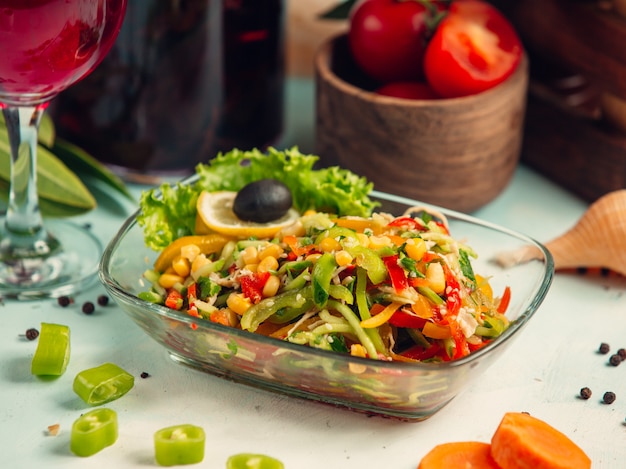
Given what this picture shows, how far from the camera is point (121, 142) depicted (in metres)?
2.61

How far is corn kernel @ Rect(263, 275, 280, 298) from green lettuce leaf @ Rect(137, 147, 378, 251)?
0.38 m

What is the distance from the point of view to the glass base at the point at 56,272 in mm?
2178

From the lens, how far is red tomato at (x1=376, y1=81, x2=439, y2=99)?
8.29 feet

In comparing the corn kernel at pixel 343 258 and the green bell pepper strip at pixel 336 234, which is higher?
the corn kernel at pixel 343 258

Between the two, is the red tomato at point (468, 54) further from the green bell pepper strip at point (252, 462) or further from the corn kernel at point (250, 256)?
the green bell pepper strip at point (252, 462)

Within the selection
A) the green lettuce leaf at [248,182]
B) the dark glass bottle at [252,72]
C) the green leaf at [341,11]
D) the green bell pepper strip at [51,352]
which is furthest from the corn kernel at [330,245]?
the green leaf at [341,11]

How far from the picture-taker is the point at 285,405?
72.4 inches

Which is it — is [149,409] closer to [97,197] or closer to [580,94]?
[97,197]

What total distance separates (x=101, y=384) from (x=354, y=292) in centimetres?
52

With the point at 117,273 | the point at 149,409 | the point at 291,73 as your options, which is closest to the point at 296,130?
the point at 291,73

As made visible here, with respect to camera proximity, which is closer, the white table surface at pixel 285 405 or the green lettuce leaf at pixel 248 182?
the white table surface at pixel 285 405

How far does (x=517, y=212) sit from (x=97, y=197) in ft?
3.86

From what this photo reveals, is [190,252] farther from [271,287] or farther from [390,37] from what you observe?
[390,37]

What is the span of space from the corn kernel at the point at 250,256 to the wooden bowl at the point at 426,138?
661mm
